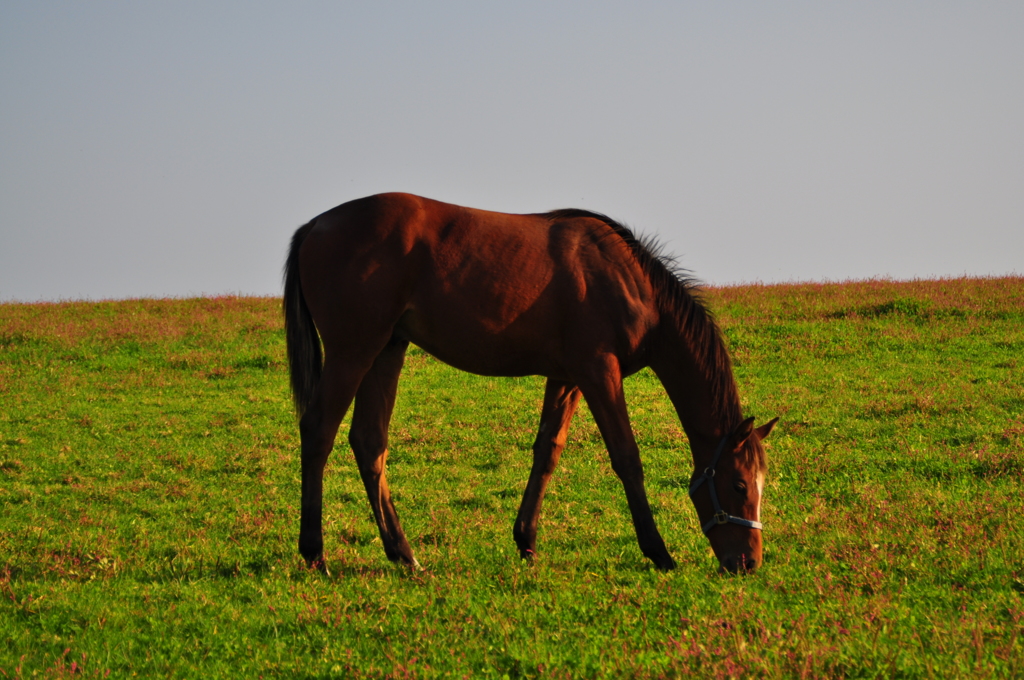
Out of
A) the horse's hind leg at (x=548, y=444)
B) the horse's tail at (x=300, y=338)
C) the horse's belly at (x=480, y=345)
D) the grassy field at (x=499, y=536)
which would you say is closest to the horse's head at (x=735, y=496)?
the grassy field at (x=499, y=536)

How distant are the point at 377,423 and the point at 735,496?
275 centimetres

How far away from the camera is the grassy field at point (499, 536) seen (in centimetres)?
415

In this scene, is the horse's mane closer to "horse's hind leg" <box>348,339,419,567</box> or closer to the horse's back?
the horse's back

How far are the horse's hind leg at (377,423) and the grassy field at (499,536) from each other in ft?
1.57

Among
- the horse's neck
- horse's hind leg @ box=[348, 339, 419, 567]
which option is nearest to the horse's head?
the horse's neck

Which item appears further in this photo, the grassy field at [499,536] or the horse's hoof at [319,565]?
the horse's hoof at [319,565]

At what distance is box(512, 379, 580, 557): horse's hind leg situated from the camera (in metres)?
6.35

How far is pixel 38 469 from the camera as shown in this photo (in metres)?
9.58

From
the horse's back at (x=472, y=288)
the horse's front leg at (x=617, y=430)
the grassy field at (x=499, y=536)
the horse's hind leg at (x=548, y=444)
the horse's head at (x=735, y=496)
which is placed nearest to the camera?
the grassy field at (x=499, y=536)

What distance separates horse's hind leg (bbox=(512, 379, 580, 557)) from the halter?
44.6 inches

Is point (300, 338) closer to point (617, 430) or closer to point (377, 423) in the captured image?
point (377, 423)

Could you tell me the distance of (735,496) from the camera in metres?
5.78

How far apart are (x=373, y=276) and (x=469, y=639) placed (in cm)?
272

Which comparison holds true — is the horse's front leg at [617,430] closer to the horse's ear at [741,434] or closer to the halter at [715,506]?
the halter at [715,506]
